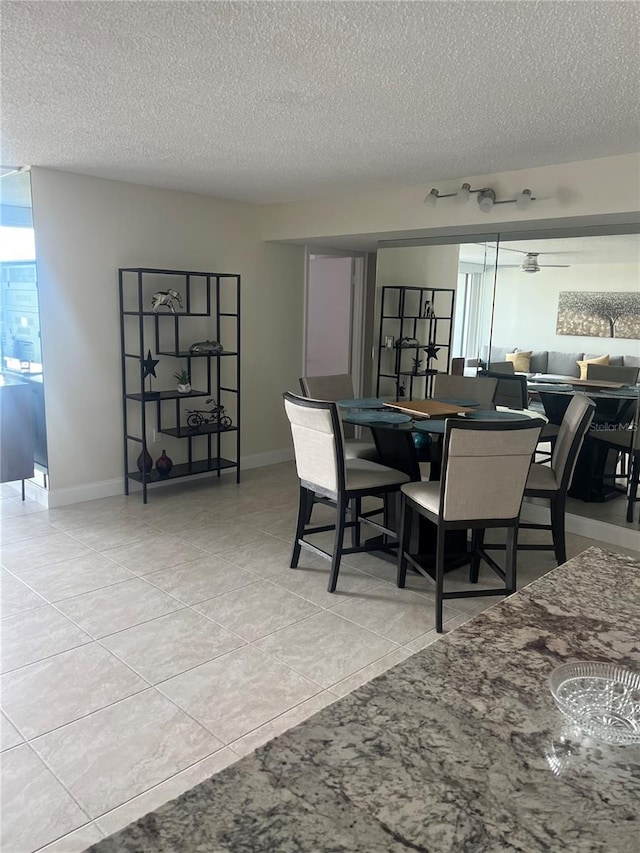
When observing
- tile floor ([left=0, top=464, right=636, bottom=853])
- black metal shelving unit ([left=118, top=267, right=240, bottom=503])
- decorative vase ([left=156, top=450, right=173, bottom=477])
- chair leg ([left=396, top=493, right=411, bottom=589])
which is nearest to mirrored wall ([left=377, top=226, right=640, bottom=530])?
tile floor ([left=0, top=464, right=636, bottom=853])

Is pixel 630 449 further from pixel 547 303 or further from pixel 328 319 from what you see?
pixel 328 319

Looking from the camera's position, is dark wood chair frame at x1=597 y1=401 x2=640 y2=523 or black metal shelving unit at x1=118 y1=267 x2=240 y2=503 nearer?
dark wood chair frame at x1=597 y1=401 x2=640 y2=523

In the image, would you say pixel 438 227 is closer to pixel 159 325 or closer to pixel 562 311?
pixel 562 311

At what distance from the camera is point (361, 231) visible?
503cm

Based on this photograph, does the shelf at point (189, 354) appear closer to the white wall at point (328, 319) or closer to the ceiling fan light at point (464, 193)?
the white wall at point (328, 319)

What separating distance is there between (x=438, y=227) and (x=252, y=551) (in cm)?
259

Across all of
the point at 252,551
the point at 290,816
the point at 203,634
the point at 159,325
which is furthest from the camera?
the point at 159,325

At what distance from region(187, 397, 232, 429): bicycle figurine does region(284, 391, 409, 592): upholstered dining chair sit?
1955 millimetres

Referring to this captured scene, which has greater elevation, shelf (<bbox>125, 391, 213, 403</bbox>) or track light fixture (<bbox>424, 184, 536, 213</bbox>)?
track light fixture (<bbox>424, 184, 536, 213</bbox>)

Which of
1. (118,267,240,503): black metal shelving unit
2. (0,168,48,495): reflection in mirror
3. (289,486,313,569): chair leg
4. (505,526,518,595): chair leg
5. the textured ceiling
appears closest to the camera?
the textured ceiling

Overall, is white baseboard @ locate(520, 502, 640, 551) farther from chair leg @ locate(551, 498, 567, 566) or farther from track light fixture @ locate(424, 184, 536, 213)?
track light fixture @ locate(424, 184, 536, 213)

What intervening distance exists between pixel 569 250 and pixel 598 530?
1917mm

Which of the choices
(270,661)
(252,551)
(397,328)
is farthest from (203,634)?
(397,328)

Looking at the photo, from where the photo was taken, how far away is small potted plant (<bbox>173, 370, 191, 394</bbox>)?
5207mm
